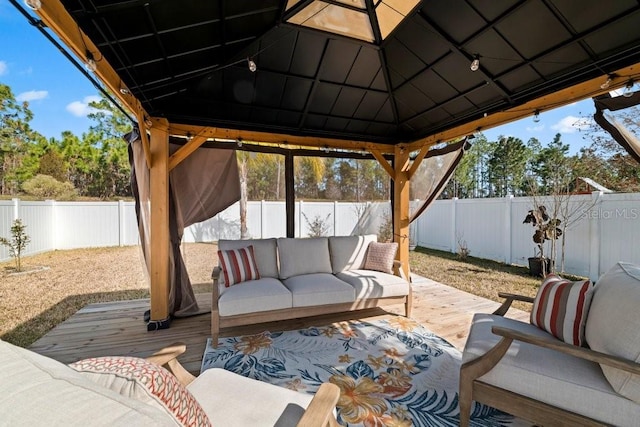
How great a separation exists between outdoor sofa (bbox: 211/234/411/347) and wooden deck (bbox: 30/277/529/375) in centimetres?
36

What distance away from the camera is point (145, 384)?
75 centimetres

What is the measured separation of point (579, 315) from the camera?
181 cm

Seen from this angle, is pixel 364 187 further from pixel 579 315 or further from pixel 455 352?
pixel 579 315

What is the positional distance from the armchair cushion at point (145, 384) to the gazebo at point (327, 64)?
1655mm

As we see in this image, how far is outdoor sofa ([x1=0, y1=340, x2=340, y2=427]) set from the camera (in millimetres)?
496

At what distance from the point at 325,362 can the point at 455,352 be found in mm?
1284

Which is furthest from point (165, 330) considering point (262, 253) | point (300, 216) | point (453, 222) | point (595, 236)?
point (453, 222)

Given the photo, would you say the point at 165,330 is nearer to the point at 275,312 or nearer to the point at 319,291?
the point at 275,312

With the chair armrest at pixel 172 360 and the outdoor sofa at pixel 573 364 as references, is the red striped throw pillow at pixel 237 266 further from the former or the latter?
the outdoor sofa at pixel 573 364

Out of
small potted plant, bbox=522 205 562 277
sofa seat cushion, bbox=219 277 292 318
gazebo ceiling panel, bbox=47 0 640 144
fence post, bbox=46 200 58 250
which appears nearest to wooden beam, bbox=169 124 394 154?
gazebo ceiling panel, bbox=47 0 640 144

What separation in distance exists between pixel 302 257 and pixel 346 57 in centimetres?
251

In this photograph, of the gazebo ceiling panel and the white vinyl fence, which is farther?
the white vinyl fence

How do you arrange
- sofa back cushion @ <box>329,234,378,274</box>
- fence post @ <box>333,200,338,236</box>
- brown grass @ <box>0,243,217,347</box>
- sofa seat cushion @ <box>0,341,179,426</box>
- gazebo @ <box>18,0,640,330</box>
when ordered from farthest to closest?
fence post @ <box>333,200,338,236</box>, sofa back cushion @ <box>329,234,378,274</box>, brown grass @ <box>0,243,217,347</box>, gazebo @ <box>18,0,640,330</box>, sofa seat cushion @ <box>0,341,179,426</box>

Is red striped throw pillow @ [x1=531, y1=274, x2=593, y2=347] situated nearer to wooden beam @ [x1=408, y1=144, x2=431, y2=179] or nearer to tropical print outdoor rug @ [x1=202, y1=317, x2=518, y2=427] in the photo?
tropical print outdoor rug @ [x1=202, y1=317, x2=518, y2=427]
